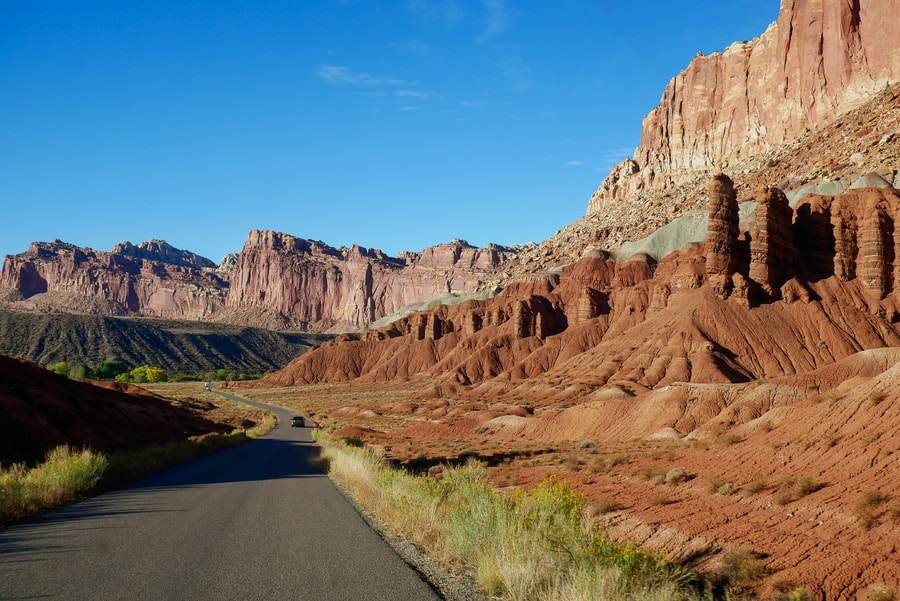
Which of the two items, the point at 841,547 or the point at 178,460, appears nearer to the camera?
the point at 841,547

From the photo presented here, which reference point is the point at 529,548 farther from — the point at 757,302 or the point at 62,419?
the point at 757,302

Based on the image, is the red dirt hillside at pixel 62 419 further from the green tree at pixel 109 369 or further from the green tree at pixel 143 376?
the green tree at pixel 109 369

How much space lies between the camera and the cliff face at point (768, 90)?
128 m

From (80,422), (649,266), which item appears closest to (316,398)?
(649,266)

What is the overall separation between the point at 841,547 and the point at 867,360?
41120mm

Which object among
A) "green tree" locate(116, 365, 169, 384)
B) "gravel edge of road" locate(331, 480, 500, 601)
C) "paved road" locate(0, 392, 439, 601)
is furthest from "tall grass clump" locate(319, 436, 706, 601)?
"green tree" locate(116, 365, 169, 384)

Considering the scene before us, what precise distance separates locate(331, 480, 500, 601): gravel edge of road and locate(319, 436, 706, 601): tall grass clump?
6.9 inches

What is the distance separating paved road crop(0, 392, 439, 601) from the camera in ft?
27.5

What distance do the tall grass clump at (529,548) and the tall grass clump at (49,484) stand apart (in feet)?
24.0

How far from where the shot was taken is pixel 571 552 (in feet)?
31.6

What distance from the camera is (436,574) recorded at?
32.1 ft

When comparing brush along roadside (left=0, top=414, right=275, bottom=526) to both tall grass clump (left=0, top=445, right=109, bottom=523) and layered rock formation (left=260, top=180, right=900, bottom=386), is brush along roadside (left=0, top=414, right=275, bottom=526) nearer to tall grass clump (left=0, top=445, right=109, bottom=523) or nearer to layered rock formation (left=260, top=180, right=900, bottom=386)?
tall grass clump (left=0, top=445, right=109, bottom=523)

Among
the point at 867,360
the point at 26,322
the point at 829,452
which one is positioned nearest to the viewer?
the point at 829,452

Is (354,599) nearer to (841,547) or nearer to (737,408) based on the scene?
(841,547)
